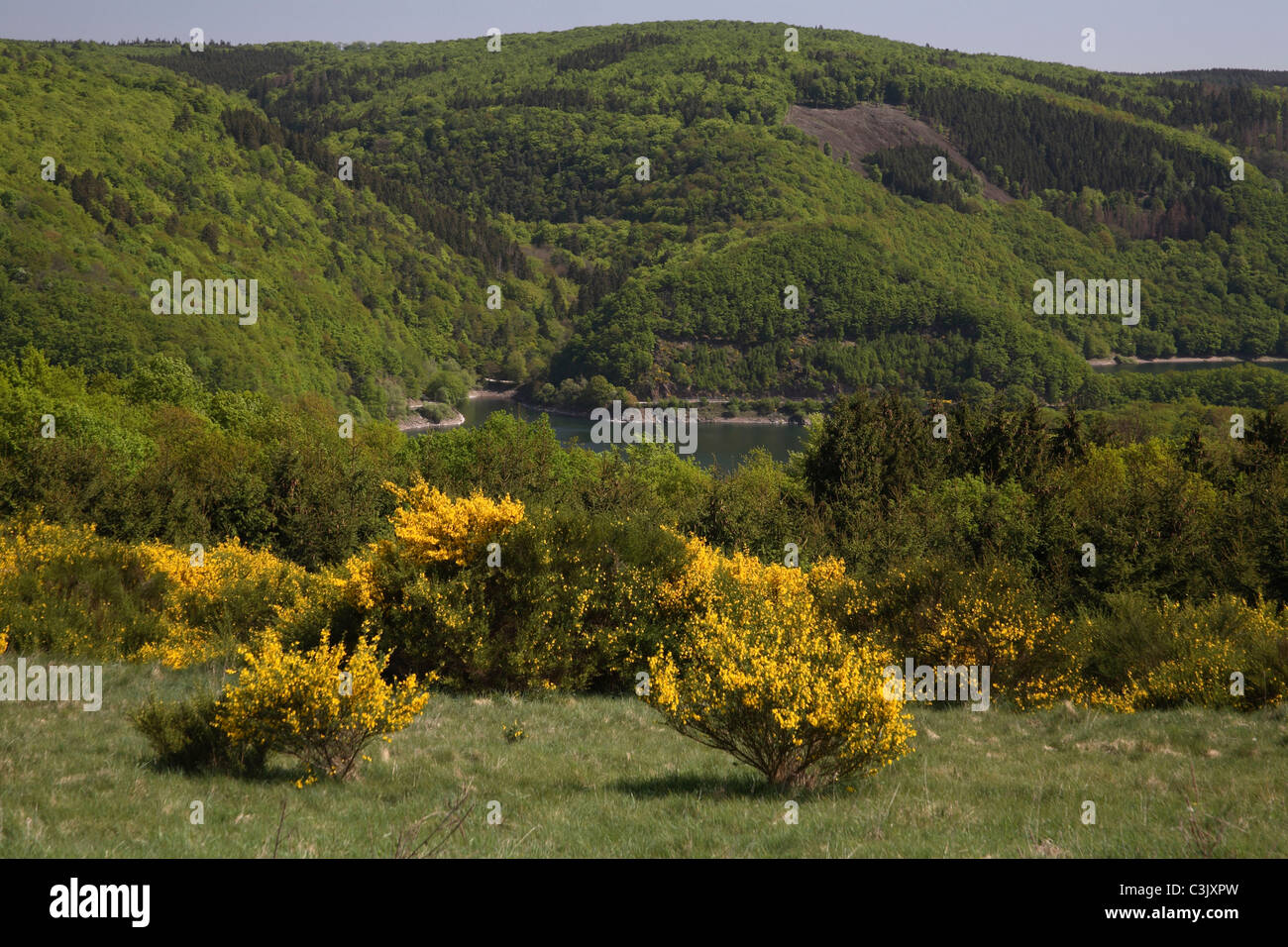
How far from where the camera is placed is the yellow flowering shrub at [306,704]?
1189 centimetres

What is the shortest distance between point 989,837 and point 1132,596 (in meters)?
20.8

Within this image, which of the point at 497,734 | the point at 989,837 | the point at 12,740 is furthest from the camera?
the point at 497,734

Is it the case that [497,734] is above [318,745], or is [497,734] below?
below

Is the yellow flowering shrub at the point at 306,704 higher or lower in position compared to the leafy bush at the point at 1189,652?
higher

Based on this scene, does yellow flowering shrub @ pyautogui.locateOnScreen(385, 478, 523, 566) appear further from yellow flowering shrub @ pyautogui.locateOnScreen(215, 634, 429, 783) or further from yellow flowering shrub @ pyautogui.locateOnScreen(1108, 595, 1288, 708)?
yellow flowering shrub @ pyautogui.locateOnScreen(1108, 595, 1288, 708)

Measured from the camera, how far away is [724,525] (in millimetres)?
41719

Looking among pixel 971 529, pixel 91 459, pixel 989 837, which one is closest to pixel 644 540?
pixel 989 837

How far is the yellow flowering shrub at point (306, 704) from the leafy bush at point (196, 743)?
1.15ft

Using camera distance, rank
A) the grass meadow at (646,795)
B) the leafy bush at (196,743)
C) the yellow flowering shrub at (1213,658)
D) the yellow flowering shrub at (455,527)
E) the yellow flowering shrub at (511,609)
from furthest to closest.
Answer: the yellow flowering shrub at (455,527) → the yellow flowering shrub at (511,609) → the yellow flowering shrub at (1213,658) → the leafy bush at (196,743) → the grass meadow at (646,795)

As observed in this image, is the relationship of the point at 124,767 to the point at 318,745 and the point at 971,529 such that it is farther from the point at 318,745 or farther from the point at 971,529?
the point at 971,529

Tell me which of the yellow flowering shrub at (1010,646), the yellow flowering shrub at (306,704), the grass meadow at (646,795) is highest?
the yellow flowering shrub at (306,704)

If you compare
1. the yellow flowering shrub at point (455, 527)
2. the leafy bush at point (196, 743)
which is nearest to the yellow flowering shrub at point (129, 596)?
the yellow flowering shrub at point (455, 527)

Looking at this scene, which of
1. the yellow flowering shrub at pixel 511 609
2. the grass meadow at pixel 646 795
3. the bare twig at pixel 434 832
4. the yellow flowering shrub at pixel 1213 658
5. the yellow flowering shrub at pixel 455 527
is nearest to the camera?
the bare twig at pixel 434 832

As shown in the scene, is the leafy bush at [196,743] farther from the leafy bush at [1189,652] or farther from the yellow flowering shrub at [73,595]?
the leafy bush at [1189,652]
